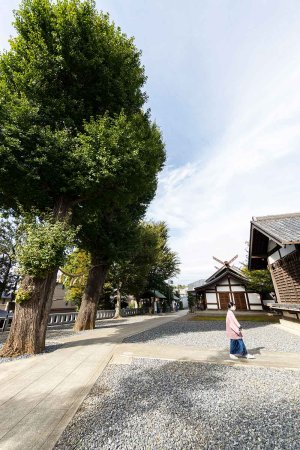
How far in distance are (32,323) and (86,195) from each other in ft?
16.5

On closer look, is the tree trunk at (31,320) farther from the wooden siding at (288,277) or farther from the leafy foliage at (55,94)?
the wooden siding at (288,277)

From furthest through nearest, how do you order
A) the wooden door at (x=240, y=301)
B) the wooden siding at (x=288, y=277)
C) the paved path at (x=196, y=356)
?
the wooden door at (x=240, y=301)
the wooden siding at (x=288, y=277)
the paved path at (x=196, y=356)

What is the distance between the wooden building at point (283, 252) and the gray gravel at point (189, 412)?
18.9 feet

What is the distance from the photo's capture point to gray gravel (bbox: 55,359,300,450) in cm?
249

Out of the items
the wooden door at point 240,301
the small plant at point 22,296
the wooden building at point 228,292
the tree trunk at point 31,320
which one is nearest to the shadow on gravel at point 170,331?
the tree trunk at point 31,320

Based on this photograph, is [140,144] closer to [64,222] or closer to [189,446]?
[64,222]

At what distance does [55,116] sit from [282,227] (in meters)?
11.3

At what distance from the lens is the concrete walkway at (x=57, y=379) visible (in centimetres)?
274

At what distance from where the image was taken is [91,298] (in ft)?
40.0

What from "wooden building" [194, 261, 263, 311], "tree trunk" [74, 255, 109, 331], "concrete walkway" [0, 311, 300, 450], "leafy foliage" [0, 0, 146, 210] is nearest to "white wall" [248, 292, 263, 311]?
"wooden building" [194, 261, 263, 311]

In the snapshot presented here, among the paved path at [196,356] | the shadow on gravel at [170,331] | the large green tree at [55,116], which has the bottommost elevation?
the paved path at [196,356]

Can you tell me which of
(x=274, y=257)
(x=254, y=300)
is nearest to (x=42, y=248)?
(x=274, y=257)

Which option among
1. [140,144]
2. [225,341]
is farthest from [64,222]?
[225,341]

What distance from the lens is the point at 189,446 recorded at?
2396 mm
